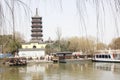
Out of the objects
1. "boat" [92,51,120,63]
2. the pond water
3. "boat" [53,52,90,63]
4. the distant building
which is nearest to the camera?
the pond water

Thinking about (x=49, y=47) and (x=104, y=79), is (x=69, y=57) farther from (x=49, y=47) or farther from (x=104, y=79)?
(x=104, y=79)

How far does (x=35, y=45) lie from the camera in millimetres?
49875

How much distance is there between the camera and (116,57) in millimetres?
39562

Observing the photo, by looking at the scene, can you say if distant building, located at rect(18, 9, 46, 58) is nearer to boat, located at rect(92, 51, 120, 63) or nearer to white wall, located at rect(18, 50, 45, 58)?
white wall, located at rect(18, 50, 45, 58)

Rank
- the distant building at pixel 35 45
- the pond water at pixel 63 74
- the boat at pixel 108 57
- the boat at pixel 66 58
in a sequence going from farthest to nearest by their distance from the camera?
the distant building at pixel 35 45 < the boat at pixel 66 58 < the boat at pixel 108 57 < the pond water at pixel 63 74

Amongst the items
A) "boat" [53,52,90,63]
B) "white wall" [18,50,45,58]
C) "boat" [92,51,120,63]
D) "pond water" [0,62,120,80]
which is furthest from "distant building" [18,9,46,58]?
"pond water" [0,62,120,80]

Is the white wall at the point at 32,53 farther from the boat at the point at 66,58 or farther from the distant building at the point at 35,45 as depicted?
the boat at the point at 66,58

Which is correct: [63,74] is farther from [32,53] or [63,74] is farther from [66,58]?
[32,53]

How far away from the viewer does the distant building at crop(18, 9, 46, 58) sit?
43.8m

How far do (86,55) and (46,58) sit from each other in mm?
7991

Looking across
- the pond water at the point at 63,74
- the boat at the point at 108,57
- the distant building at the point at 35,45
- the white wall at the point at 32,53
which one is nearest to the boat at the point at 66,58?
the boat at the point at 108,57

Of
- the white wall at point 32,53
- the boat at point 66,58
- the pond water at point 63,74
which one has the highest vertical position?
the white wall at point 32,53

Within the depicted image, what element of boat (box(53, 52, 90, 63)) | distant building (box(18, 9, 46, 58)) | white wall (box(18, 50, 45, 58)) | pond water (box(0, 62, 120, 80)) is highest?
distant building (box(18, 9, 46, 58))

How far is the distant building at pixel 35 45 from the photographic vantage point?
4384 centimetres
